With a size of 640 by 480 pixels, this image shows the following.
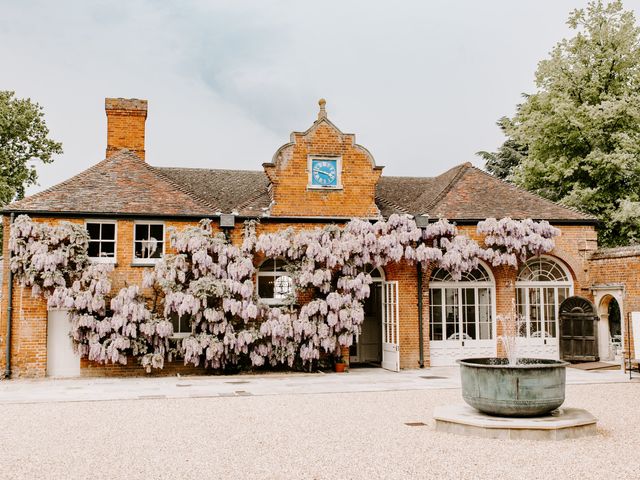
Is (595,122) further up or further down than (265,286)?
further up

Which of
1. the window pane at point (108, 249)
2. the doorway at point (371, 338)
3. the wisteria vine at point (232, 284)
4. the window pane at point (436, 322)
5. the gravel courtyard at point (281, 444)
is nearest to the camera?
the gravel courtyard at point (281, 444)

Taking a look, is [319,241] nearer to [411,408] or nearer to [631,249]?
[411,408]

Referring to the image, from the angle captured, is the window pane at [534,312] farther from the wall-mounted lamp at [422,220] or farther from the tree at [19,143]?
the tree at [19,143]

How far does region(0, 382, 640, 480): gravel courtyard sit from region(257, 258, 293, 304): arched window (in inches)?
216

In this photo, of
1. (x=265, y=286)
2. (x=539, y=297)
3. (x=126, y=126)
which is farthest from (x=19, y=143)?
(x=539, y=297)

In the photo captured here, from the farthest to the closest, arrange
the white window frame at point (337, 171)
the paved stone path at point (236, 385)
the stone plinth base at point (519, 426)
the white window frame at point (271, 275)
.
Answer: the white window frame at point (337, 171)
the white window frame at point (271, 275)
the paved stone path at point (236, 385)
the stone plinth base at point (519, 426)

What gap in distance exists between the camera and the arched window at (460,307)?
59.1 feet

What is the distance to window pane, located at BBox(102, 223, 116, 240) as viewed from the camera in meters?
16.2

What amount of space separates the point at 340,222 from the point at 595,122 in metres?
10.4

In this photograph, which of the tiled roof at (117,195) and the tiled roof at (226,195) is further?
the tiled roof at (226,195)

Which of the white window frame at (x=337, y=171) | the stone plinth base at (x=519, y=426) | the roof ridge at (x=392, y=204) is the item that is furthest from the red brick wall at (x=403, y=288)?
the stone plinth base at (x=519, y=426)

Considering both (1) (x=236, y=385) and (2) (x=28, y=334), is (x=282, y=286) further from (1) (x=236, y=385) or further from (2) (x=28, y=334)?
(2) (x=28, y=334)

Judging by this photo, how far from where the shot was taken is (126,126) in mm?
19125

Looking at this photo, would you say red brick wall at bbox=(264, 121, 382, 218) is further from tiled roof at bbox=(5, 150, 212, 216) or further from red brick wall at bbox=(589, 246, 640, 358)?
red brick wall at bbox=(589, 246, 640, 358)
